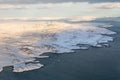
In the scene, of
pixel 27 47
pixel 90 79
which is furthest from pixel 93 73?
pixel 27 47

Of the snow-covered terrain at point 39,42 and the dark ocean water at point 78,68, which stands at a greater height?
the snow-covered terrain at point 39,42

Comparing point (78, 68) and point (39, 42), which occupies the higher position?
point (39, 42)

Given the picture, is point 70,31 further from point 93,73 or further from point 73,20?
point 93,73

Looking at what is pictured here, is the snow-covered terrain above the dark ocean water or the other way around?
above

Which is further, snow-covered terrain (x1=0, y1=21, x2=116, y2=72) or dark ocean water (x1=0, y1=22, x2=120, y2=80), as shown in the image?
snow-covered terrain (x1=0, y1=21, x2=116, y2=72)

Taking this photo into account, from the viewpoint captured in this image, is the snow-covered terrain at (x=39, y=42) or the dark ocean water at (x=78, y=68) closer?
the dark ocean water at (x=78, y=68)
